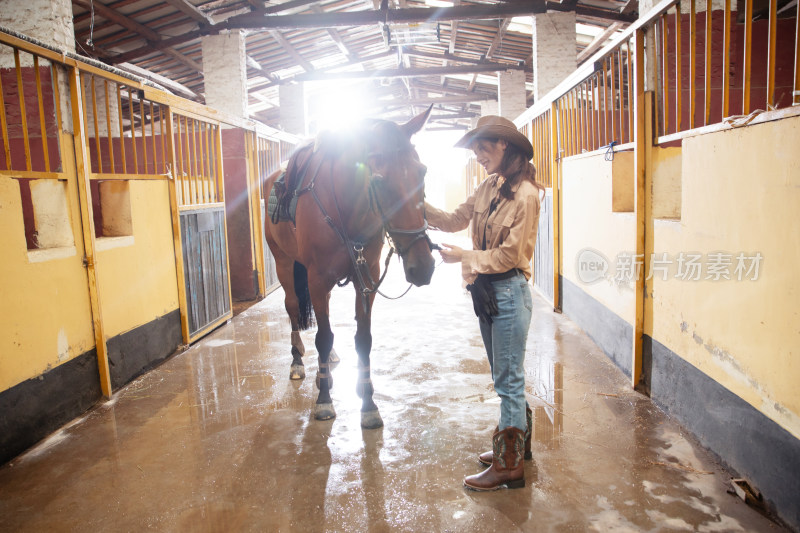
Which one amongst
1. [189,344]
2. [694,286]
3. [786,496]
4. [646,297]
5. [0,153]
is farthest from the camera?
[0,153]

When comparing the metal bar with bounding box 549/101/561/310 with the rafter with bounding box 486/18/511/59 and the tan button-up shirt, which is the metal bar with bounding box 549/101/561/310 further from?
the rafter with bounding box 486/18/511/59

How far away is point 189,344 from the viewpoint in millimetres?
4711

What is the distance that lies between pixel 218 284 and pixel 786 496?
16.5 ft

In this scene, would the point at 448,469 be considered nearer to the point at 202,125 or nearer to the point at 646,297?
the point at 646,297

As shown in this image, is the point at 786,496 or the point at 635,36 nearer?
the point at 786,496

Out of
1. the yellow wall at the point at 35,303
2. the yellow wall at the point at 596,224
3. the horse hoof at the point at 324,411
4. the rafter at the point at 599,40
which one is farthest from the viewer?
the rafter at the point at 599,40

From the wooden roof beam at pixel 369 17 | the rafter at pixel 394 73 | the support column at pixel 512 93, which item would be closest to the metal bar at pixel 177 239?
the wooden roof beam at pixel 369 17

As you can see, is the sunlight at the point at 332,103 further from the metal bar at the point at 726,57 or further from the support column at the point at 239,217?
the metal bar at the point at 726,57

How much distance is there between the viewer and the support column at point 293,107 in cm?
1302

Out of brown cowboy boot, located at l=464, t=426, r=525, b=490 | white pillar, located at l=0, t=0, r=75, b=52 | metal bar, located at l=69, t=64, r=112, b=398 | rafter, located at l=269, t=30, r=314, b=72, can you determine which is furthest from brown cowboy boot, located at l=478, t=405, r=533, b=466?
rafter, located at l=269, t=30, r=314, b=72

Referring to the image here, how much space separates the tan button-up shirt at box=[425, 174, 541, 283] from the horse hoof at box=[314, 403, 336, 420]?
134 centimetres

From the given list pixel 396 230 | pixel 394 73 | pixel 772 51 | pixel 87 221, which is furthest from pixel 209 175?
pixel 394 73

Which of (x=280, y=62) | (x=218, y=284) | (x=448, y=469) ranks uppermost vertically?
(x=280, y=62)

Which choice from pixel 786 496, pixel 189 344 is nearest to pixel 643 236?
pixel 786 496
